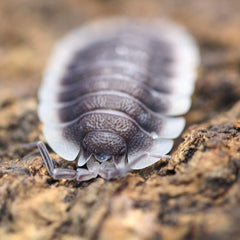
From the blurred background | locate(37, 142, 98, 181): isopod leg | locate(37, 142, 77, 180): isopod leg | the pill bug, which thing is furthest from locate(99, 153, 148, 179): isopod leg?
the blurred background

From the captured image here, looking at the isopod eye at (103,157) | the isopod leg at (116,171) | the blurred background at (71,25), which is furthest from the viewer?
the blurred background at (71,25)

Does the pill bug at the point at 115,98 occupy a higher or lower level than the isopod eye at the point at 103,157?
higher

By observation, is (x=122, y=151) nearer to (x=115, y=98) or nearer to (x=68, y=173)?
(x=68, y=173)

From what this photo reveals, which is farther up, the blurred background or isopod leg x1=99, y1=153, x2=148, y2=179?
the blurred background

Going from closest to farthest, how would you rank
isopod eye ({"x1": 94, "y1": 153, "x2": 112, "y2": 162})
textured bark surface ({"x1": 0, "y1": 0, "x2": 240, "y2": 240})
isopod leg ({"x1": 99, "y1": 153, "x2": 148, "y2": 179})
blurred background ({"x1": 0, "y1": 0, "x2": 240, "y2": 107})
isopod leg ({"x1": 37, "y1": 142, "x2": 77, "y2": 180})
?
textured bark surface ({"x1": 0, "y1": 0, "x2": 240, "y2": 240})
isopod leg ({"x1": 99, "y1": 153, "x2": 148, "y2": 179})
isopod leg ({"x1": 37, "y1": 142, "x2": 77, "y2": 180})
isopod eye ({"x1": 94, "y1": 153, "x2": 112, "y2": 162})
blurred background ({"x1": 0, "y1": 0, "x2": 240, "y2": 107})

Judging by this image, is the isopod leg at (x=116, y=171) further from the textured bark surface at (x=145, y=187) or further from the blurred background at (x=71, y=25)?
the blurred background at (x=71, y=25)

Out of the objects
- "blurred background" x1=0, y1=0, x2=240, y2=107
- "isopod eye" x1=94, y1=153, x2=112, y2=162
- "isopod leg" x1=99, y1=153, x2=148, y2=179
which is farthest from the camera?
"blurred background" x1=0, y1=0, x2=240, y2=107

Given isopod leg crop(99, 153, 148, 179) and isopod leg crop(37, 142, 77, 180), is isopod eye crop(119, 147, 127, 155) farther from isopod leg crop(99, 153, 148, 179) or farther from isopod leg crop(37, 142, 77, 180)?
isopod leg crop(37, 142, 77, 180)

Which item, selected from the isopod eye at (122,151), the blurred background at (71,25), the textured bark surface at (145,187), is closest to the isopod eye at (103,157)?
the isopod eye at (122,151)
